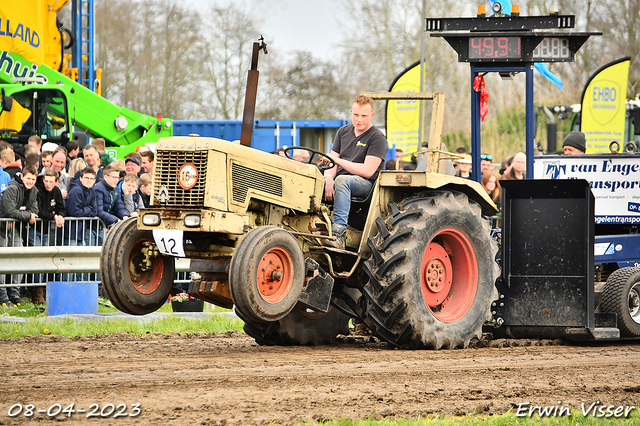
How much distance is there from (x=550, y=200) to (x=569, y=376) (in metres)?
2.59

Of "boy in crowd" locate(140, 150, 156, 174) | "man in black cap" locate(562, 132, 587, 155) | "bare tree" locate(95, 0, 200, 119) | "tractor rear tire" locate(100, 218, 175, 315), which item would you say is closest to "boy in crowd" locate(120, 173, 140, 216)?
"boy in crowd" locate(140, 150, 156, 174)

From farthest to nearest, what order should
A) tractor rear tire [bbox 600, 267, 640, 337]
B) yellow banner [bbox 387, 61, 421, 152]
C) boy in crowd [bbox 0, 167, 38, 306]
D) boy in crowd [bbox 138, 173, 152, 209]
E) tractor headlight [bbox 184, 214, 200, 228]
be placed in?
1. yellow banner [bbox 387, 61, 421, 152]
2. boy in crowd [bbox 138, 173, 152, 209]
3. boy in crowd [bbox 0, 167, 38, 306]
4. tractor rear tire [bbox 600, 267, 640, 337]
5. tractor headlight [bbox 184, 214, 200, 228]

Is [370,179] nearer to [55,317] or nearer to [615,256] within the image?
[615,256]

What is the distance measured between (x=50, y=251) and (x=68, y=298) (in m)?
0.87

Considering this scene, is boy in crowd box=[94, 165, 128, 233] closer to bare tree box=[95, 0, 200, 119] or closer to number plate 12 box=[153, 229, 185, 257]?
number plate 12 box=[153, 229, 185, 257]

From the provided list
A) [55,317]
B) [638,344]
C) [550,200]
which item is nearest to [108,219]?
[55,317]

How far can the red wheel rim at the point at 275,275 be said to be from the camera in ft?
22.8

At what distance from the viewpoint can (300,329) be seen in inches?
333

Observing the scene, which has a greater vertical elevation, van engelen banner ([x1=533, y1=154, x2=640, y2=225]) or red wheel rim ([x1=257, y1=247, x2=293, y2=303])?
van engelen banner ([x1=533, y1=154, x2=640, y2=225])

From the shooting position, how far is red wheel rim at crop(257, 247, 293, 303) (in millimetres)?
6949

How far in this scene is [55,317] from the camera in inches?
397

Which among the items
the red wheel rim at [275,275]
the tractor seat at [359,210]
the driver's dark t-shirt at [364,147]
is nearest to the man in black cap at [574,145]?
the driver's dark t-shirt at [364,147]

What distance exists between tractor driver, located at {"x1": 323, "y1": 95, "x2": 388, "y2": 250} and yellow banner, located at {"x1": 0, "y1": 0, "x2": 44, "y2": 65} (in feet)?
38.4

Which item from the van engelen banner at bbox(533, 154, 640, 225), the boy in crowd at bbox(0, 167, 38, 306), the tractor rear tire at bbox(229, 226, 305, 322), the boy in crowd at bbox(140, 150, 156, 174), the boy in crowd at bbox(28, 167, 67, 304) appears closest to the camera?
the tractor rear tire at bbox(229, 226, 305, 322)
